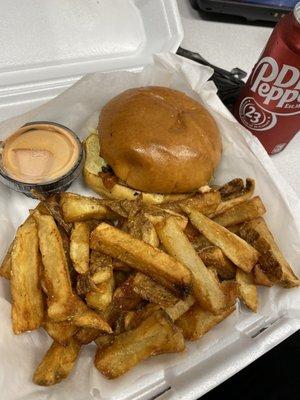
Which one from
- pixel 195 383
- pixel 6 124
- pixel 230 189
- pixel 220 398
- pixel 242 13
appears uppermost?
pixel 242 13

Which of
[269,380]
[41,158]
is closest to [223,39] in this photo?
[41,158]

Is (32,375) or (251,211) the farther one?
(251,211)

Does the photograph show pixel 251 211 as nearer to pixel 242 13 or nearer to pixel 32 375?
pixel 32 375

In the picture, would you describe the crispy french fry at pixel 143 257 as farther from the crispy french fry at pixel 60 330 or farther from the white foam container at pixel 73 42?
the white foam container at pixel 73 42

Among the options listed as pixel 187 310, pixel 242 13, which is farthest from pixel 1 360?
pixel 242 13

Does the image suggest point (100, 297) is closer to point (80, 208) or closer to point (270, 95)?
point (80, 208)

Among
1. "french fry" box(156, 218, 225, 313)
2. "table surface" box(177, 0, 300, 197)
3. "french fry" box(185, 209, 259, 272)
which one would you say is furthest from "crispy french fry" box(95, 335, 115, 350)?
"table surface" box(177, 0, 300, 197)
